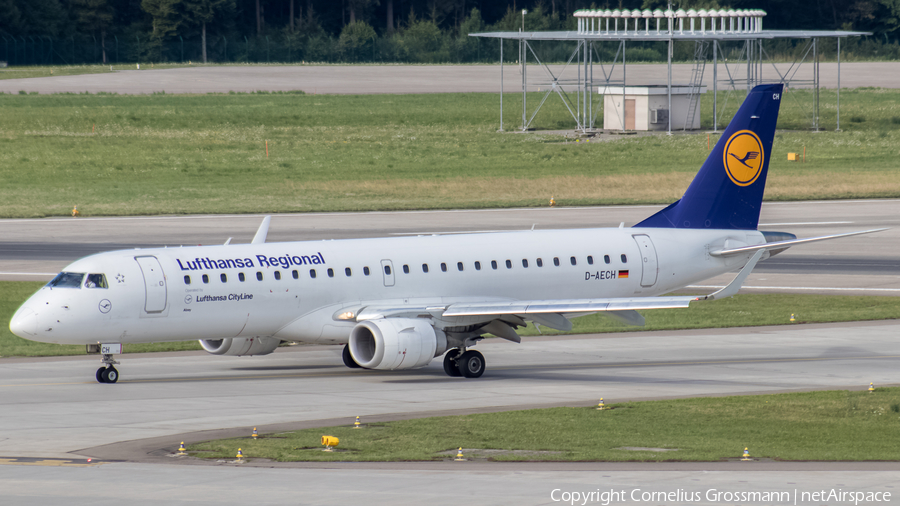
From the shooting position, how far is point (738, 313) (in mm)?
44219

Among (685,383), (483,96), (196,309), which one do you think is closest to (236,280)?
(196,309)

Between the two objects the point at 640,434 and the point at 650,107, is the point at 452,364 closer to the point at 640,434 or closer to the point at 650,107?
the point at 640,434

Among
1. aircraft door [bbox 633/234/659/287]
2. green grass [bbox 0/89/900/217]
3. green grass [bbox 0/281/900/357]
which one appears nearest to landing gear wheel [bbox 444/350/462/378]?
aircraft door [bbox 633/234/659/287]

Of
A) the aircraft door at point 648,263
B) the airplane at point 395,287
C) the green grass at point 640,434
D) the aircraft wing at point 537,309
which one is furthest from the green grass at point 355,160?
the green grass at point 640,434

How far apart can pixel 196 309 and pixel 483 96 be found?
373 feet

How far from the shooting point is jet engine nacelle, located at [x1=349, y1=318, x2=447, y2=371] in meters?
31.3

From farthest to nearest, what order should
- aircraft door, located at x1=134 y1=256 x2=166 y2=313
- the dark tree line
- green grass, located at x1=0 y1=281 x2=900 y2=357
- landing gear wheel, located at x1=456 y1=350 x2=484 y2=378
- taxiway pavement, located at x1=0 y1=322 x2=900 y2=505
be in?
the dark tree line, green grass, located at x1=0 y1=281 x2=900 y2=357, landing gear wheel, located at x1=456 y1=350 x2=484 y2=378, aircraft door, located at x1=134 y1=256 x2=166 y2=313, taxiway pavement, located at x1=0 y1=322 x2=900 y2=505

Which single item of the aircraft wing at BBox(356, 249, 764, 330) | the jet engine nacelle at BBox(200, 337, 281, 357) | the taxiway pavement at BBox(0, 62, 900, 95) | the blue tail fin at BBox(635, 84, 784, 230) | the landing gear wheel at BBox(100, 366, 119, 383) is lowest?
the landing gear wheel at BBox(100, 366, 119, 383)

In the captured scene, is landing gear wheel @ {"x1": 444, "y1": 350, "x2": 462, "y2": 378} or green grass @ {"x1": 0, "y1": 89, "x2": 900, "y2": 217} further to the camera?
green grass @ {"x1": 0, "y1": 89, "x2": 900, "y2": 217}

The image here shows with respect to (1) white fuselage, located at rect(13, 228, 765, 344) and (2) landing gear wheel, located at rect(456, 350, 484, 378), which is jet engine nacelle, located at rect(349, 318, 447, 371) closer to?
(1) white fuselage, located at rect(13, 228, 765, 344)

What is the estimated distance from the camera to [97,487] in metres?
20.1

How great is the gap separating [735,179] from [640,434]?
644 inches

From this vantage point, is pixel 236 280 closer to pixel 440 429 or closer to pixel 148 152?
pixel 440 429

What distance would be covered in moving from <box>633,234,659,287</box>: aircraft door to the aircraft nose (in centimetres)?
1735
